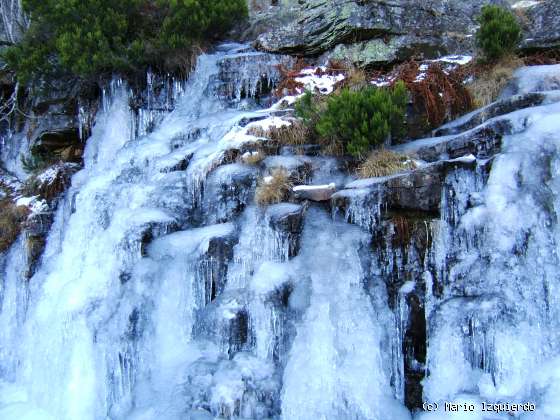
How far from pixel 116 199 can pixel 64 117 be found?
458 centimetres

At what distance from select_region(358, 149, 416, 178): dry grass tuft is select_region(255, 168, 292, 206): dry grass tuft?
0.97 meters

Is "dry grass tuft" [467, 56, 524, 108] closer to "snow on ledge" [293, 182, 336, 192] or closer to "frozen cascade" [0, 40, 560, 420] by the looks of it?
"frozen cascade" [0, 40, 560, 420]

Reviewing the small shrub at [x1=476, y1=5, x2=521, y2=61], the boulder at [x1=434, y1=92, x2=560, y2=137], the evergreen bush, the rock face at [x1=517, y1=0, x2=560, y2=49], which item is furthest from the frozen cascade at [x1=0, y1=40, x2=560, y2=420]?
the evergreen bush

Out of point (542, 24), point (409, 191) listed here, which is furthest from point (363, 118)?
point (542, 24)

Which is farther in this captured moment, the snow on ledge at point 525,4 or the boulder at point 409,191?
the snow on ledge at point 525,4

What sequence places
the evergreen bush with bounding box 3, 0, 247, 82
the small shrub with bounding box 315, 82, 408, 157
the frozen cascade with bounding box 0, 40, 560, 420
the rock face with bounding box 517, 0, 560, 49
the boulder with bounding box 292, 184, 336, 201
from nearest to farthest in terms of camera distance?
1. the frozen cascade with bounding box 0, 40, 560, 420
2. the boulder with bounding box 292, 184, 336, 201
3. the small shrub with bounding box 315, 82, 408, 157
4. the rock face with bounding box 517, 0, 560, 49
5. the evergreen bush with bounding box 3, 0, 247, 82

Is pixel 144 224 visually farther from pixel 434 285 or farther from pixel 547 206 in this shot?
pixel 547 206

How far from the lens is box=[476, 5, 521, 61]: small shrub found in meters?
8.13

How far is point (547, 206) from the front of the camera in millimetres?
5449

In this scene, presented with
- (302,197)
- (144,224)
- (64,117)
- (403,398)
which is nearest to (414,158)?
(302,197)

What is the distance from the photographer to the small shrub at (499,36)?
813 cm

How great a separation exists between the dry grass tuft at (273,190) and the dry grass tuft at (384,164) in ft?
3.18

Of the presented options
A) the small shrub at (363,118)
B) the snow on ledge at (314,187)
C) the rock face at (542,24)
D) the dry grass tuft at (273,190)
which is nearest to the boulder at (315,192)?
the snow on ledge at (314,187)

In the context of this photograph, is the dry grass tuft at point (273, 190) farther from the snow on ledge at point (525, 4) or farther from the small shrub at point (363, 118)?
the snow on ledge at point (525, 4)
